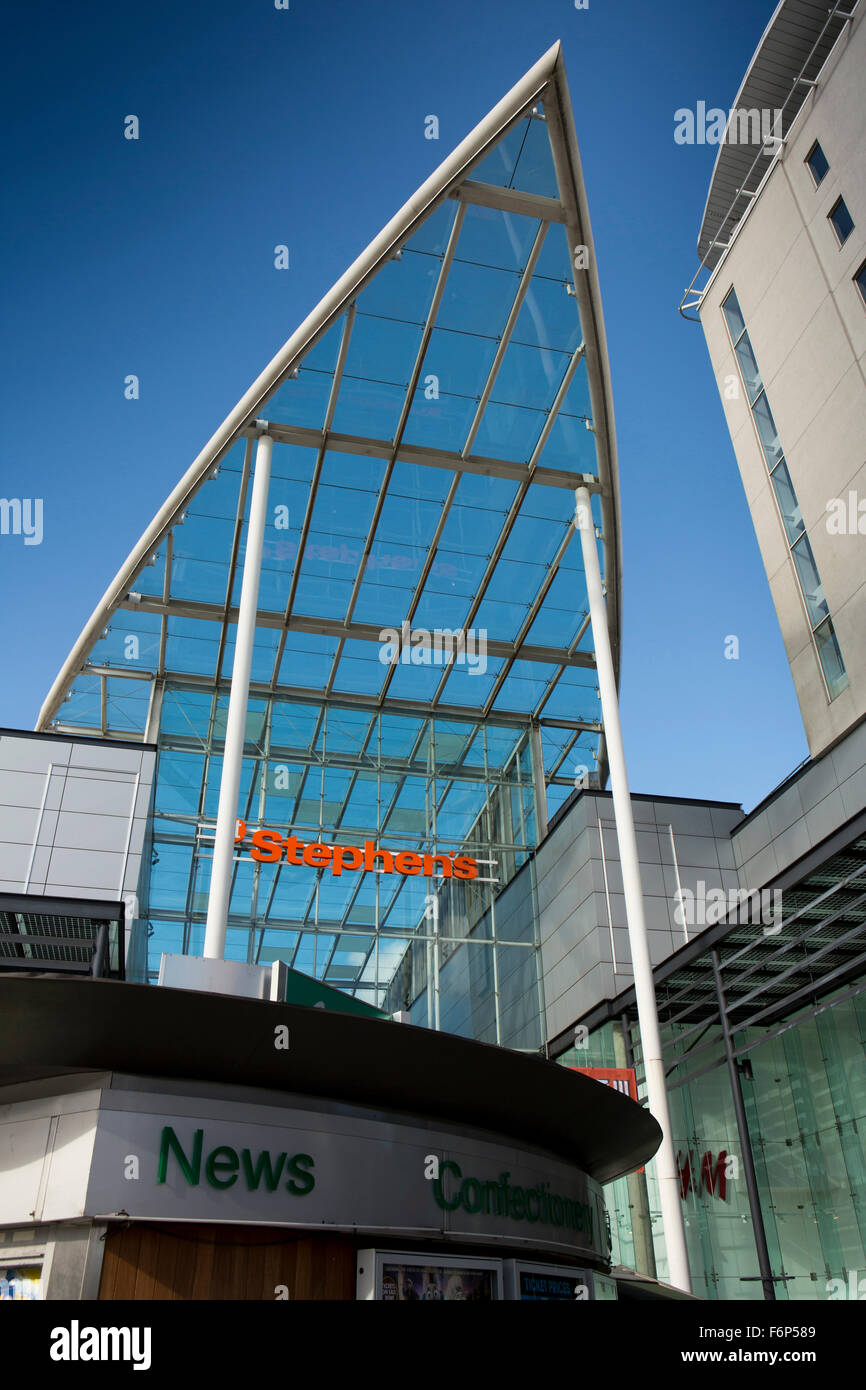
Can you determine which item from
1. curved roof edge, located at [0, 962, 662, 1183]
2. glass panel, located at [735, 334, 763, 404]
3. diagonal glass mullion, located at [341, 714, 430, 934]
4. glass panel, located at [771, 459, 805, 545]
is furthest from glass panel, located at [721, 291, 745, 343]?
curved roof edge, located at [0, 962, 662, 1183]

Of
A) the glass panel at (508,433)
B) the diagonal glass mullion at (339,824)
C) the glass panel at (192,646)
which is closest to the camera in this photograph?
the glass panel at (508,433)

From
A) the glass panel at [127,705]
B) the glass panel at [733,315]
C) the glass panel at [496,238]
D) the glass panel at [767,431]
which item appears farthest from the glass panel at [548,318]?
the glass panel at [127,705]

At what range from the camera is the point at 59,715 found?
2786 cm

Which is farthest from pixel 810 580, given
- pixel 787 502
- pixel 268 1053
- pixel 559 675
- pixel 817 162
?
pixel 268 1053

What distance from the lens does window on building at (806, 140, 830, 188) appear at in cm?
2531

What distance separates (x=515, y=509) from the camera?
23.8 metres

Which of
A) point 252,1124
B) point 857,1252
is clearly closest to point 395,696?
point 857,1252

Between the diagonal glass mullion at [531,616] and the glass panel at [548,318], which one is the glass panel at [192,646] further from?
the glass panel at [548,318]

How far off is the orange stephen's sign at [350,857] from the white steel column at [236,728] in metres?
4.78

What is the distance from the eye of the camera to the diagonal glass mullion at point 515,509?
21.4 meters

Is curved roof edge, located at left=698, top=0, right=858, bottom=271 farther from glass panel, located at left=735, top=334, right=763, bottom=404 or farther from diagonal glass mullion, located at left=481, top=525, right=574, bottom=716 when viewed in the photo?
diagonal glass mullion, located at left=481, top=525, right=574, bottom=716

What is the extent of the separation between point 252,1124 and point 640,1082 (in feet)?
59.7

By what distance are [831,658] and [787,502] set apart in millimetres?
5132

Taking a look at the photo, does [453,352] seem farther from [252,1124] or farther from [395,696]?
[252,1124]
